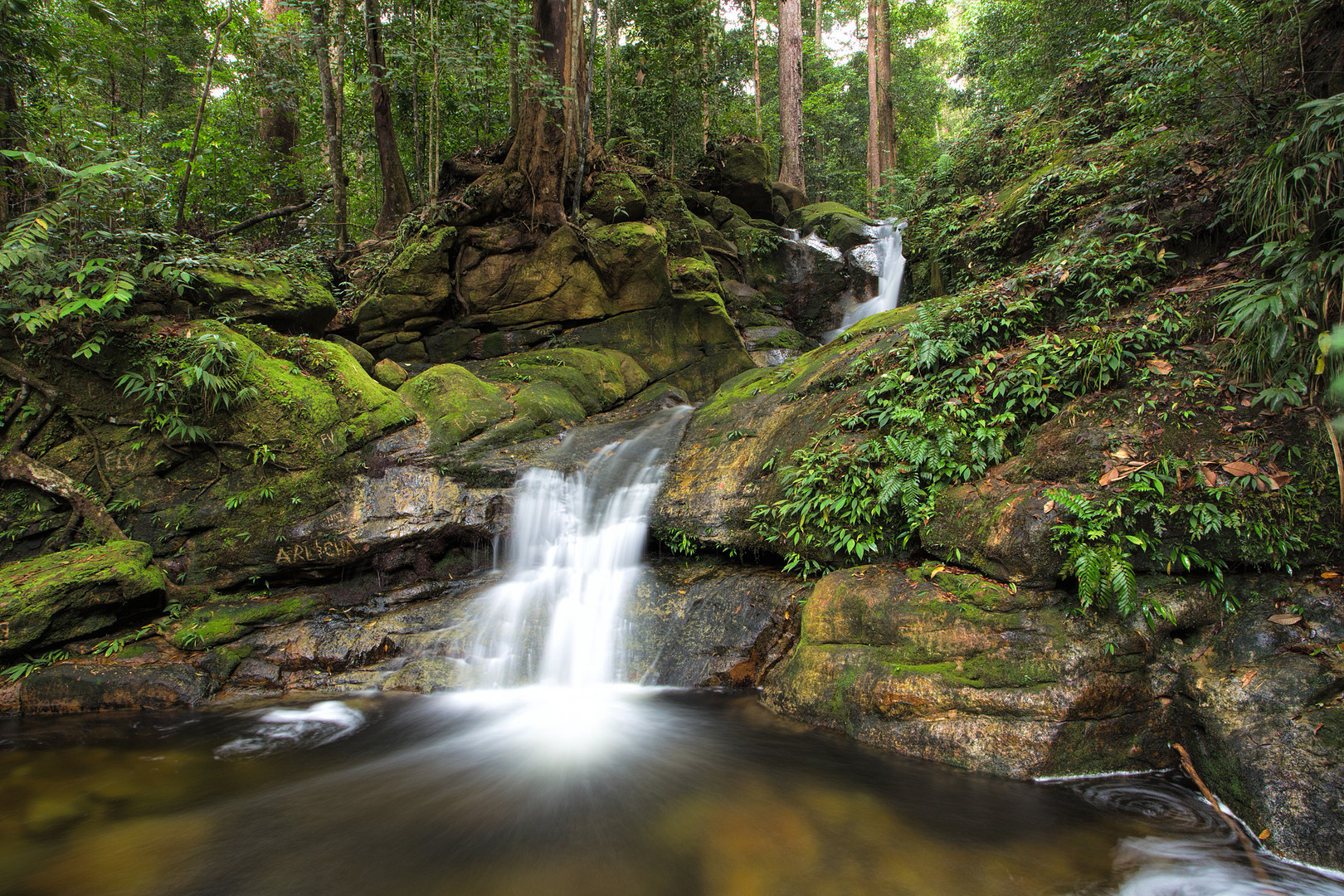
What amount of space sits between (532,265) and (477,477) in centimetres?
518

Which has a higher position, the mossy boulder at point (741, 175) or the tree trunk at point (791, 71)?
the tree trunk at point (791, 71)

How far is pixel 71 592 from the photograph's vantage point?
18.5 feet

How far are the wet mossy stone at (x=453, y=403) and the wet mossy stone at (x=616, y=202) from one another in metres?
4.84

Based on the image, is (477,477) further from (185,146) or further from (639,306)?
(185,146)

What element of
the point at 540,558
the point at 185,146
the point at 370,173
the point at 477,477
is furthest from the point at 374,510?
the point at 370,173

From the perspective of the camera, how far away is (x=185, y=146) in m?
10.4

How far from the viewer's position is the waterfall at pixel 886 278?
13.1 meters

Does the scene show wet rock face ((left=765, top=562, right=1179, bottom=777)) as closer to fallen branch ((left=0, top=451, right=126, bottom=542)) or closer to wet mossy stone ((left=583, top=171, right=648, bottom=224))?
fallen branch ((left=0, top=451, right=126, bottom=542))

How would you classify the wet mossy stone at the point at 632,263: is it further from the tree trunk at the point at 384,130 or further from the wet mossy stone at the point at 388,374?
the tree trunk at the point at 384,130

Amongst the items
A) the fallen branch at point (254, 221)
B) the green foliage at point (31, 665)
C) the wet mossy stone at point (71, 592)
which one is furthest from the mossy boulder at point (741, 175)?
the green foliage at point (31, 665)

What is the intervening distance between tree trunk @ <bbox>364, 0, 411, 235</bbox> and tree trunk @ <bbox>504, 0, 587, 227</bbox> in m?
2.80

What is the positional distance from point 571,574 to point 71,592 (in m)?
4.68

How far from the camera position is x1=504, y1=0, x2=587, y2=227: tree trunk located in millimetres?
10797

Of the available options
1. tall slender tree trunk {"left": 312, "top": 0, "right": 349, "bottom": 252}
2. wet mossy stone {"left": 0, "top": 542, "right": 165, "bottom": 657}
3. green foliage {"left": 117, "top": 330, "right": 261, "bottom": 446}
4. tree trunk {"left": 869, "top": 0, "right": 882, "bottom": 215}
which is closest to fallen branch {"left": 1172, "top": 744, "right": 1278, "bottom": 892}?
wet mossy stone {"left": 0, "top": 542, "right": 165, "bottom": 657}
